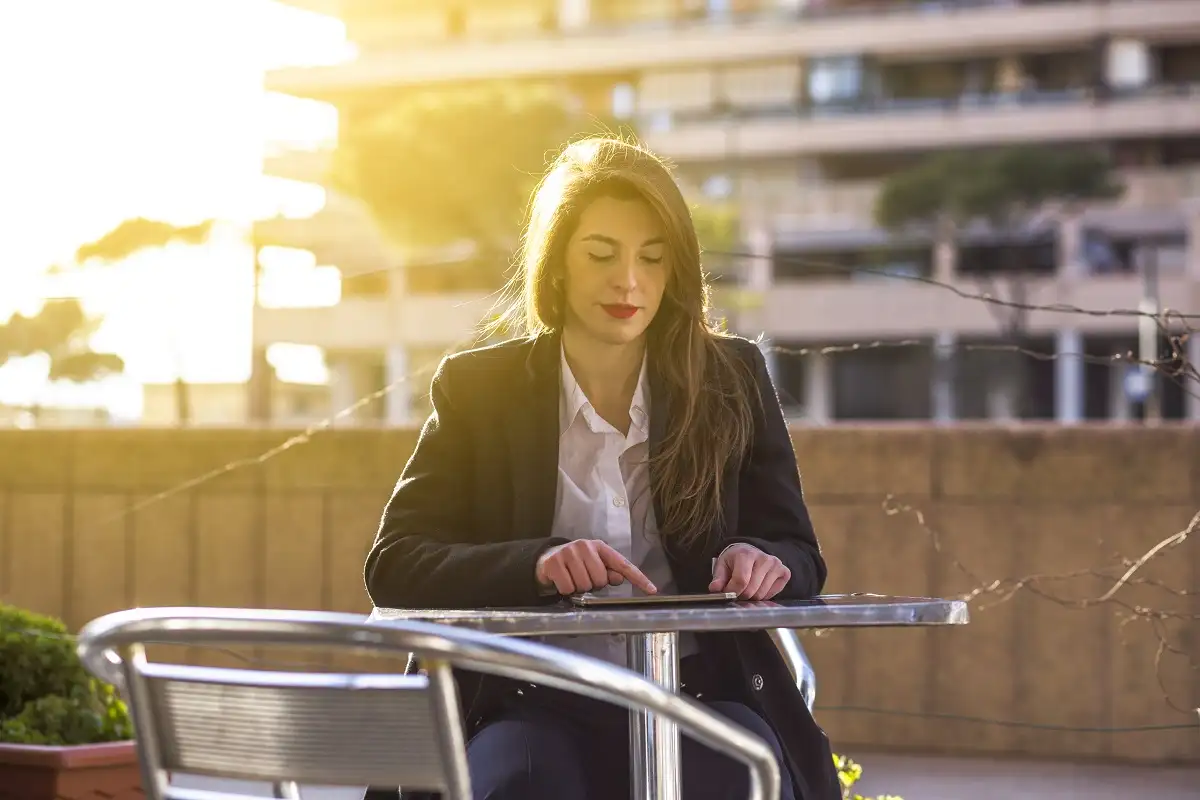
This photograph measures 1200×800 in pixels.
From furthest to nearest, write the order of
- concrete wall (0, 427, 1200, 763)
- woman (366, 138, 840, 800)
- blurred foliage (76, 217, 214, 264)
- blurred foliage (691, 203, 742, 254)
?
blurred foliage (691, 203, 742, 254) < blurred foliage (76, 217, 214, 264) < concrete wall (0, 427, 1200, 763) < woman (366, 138, 840, 800)

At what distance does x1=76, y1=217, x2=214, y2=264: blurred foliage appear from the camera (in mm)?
20734

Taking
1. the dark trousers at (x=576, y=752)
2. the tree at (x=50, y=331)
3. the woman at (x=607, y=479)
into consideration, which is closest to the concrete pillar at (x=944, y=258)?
the tree at (x=50, y=331)

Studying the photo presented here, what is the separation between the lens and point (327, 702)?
1.67m

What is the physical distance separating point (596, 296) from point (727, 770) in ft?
2.40

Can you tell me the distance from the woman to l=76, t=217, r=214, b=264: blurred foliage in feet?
50.9

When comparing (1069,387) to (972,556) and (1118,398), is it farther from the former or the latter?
(972,556)

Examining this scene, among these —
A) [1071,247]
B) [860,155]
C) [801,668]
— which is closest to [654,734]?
[801,668]

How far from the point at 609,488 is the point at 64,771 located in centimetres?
164

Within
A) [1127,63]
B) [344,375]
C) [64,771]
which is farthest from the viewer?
[344,375]

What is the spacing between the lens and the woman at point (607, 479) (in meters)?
2.68

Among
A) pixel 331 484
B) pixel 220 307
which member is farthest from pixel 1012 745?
pixel 220 307

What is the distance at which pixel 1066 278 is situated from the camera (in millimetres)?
49688

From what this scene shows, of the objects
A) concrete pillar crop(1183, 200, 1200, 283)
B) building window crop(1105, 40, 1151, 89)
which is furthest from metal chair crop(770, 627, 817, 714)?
building window crop(1105, 40, 1151, 89)

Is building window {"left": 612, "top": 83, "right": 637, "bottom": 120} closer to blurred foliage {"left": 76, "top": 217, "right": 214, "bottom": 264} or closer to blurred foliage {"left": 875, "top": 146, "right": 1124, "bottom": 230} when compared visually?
blurred foliage {"left": 875, "top": 146, "right": 1124, "bottom": 230}
